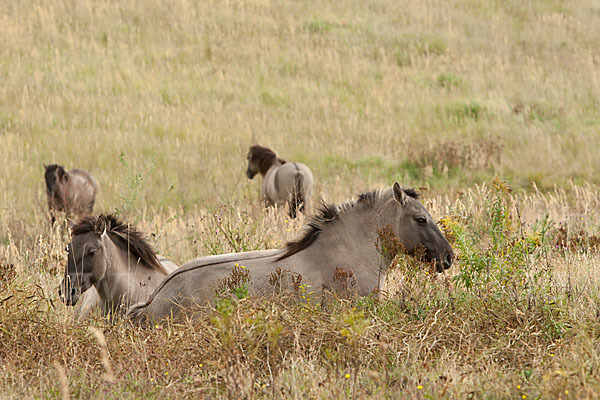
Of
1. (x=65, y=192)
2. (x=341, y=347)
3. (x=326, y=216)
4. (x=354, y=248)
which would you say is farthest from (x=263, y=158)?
(x=341, y=347)

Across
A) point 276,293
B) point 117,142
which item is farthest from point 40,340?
point 117,142

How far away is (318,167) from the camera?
60.4 feet

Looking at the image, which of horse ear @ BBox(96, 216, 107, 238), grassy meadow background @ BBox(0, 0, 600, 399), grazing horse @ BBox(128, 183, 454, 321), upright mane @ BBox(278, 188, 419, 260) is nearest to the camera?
grassy meadow background @ BBox(0, 0, 600, 399)

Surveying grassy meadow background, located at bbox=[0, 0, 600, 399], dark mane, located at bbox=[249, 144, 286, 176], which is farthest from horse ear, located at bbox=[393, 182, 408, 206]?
dark mane, located at bbox=[249, 144, 286, 176]

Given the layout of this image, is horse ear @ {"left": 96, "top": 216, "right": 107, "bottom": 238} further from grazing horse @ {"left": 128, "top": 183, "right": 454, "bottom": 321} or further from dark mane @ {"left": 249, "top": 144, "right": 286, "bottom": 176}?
dark mane @ {"left": 249, "top": 144, "right": 286, "bottom": 176}

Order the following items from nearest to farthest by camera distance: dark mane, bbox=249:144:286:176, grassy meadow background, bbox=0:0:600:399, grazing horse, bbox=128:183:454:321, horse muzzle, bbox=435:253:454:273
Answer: grassy meadow background, bbox=0:0:600:399
grazing horse, bbox=128:183:454:321
horse muzzle, bbox=435:253:454:273
dark mane, bbox=249:144:286:176

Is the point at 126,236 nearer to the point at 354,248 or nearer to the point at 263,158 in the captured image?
the point at 354,248

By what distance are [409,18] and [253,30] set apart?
7.61 metres

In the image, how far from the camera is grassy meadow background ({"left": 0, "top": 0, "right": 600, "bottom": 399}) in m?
4.72

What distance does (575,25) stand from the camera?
3175 cm

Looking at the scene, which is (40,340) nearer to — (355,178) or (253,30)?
(355,178)

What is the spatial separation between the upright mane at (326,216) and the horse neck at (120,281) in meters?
1.57

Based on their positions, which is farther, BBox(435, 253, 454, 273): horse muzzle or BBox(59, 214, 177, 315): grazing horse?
BBox(59, 214, 177, 315): grazing horse

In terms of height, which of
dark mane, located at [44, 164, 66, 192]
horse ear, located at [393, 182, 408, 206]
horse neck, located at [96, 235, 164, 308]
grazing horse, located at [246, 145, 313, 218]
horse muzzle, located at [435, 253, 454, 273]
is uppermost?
horse ear, located at [393, 182, 408, 206]
